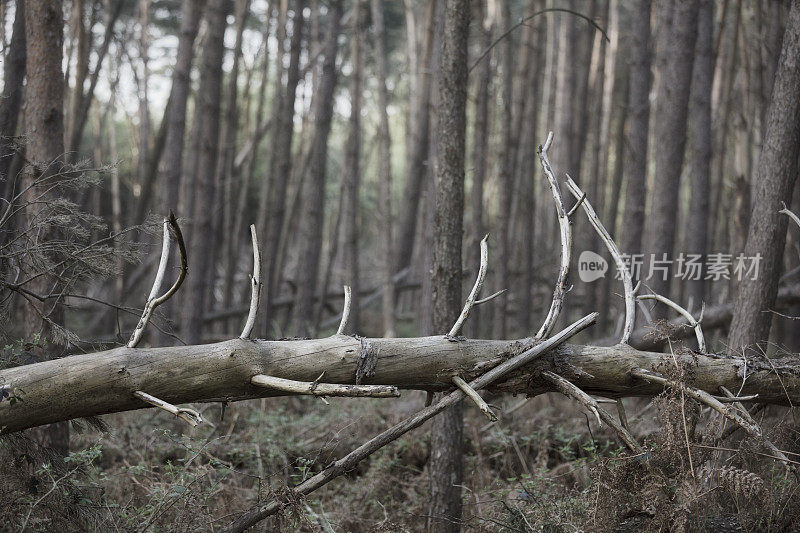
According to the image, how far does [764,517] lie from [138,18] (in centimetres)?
1775

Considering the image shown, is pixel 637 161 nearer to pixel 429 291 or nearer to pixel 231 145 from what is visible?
pixel 429 291

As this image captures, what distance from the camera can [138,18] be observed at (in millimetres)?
18344

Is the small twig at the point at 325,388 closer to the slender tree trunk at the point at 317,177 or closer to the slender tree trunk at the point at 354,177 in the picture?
the slender tree trunk at the point at 354,177

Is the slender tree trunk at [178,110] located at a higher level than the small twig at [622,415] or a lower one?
higher

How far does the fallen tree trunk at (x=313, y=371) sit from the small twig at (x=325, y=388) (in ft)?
0.48

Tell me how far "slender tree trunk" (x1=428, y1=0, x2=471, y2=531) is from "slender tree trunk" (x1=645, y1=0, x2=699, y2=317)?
3.62m

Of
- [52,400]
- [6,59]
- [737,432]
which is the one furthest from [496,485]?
[6,59]

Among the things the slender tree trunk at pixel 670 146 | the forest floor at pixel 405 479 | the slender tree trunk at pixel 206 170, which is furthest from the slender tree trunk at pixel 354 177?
the slender tree trunk at pixel 670 146

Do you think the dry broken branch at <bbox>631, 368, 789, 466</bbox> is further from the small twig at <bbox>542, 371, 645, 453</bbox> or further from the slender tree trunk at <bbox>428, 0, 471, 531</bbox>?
the slender tree trunk at <bbox>428, 0, 471, 531</bbox>

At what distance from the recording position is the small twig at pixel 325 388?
11.4ft

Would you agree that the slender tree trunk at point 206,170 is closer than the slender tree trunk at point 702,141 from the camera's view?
Yes

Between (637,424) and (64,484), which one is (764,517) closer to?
(637,424)

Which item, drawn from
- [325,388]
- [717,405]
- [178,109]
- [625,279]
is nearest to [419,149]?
[178,109]

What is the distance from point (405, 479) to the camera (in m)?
6.88
